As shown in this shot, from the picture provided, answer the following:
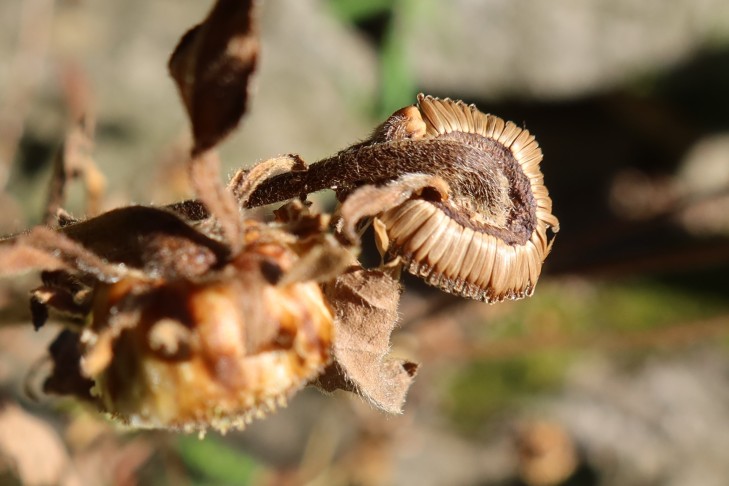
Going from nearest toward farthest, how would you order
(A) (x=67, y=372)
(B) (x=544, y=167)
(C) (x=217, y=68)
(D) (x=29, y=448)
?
(C) (x=217, y=68)
(A) (x=67, y=372)
(D) (x=29, y=448)
(B) (x=544, y=167)

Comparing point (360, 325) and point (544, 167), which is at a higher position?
point (544, 167)

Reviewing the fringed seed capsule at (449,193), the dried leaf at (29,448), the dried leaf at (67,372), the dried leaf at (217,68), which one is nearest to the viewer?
the dried leaf at (217,68)

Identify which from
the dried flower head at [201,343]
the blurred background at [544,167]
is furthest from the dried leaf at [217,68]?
the blurred background at [544,167]

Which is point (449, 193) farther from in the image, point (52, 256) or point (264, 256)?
point (52, 256)

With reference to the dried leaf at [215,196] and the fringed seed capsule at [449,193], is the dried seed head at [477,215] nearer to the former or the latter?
the fringed seed capsule at [449,193]

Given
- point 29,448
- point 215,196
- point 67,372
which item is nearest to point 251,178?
point 215,196

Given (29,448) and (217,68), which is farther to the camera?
(29,448)

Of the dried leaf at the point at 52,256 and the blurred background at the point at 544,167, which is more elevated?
the blurred background at the point at 544,167
